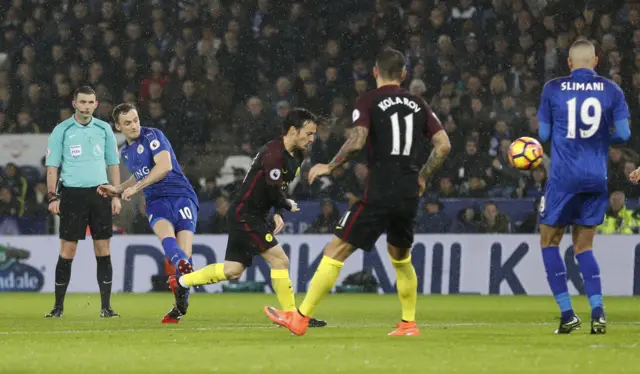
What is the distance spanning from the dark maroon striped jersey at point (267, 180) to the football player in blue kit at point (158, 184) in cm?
121

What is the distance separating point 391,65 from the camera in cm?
862

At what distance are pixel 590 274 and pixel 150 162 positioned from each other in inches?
Result: 170

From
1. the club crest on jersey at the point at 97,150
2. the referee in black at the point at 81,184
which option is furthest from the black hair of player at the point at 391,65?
the club crest on jersey at the point at 97,150

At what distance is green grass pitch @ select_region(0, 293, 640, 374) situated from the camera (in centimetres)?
674

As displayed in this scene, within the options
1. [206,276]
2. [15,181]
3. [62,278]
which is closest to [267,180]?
[206,276]

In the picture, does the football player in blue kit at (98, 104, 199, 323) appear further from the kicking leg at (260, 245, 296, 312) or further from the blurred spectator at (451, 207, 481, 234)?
the blurred spectator at (451, 207, 481, 234)

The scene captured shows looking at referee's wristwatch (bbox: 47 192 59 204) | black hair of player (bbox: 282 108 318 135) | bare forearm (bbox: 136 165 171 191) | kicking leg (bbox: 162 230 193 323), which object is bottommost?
kicking leg (bbox: 162 230 193 323)

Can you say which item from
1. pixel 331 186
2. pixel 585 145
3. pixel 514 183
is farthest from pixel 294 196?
pixel 585 145

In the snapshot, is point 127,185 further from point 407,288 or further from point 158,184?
point 407,288

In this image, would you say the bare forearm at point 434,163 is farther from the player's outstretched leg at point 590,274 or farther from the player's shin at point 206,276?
the player's shin at point 206,276

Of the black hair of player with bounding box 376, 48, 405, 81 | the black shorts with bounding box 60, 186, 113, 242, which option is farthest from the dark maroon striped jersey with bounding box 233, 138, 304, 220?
the black shorts with bounding box 60, 186, 113, 242

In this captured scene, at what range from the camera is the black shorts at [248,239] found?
10.3 meters

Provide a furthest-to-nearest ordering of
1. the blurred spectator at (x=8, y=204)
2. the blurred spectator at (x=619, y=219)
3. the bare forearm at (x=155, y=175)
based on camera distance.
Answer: the blurred spectator at (x=8, y=204), the blurred spectator at (x=619, y=219), the bare forearm at (x=155, y=175)

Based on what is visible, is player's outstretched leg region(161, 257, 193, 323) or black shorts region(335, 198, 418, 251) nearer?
black shorts region(335, 198, 418, 251)
